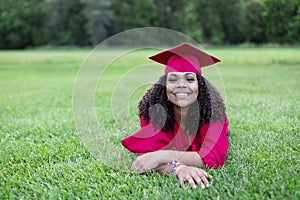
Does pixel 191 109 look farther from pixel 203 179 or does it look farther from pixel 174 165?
pixel 203 179

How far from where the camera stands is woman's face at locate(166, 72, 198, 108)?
252 centimetres

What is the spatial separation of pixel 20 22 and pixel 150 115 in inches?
1736

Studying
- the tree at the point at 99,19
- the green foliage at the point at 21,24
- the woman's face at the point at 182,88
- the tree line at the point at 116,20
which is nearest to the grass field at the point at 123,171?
the woman's face at the point at 182,88

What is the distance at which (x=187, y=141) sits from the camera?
2.80m

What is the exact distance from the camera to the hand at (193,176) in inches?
83.1

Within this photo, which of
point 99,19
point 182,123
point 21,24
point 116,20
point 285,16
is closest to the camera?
point 182,123

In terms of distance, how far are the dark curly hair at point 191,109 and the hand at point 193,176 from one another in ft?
1.88

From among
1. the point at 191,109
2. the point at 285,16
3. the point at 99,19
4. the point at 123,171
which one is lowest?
the point at 123,171

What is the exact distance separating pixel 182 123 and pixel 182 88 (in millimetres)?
381

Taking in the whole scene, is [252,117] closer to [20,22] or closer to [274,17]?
[274,17]

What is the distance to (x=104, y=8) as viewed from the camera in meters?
38.3

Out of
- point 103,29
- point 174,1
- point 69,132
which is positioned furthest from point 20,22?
point 69,132

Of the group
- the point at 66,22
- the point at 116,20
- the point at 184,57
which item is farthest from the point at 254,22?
the point at 184,57

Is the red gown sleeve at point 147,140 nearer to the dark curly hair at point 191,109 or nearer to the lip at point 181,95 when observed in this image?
the dark curly hair at point 191,109
